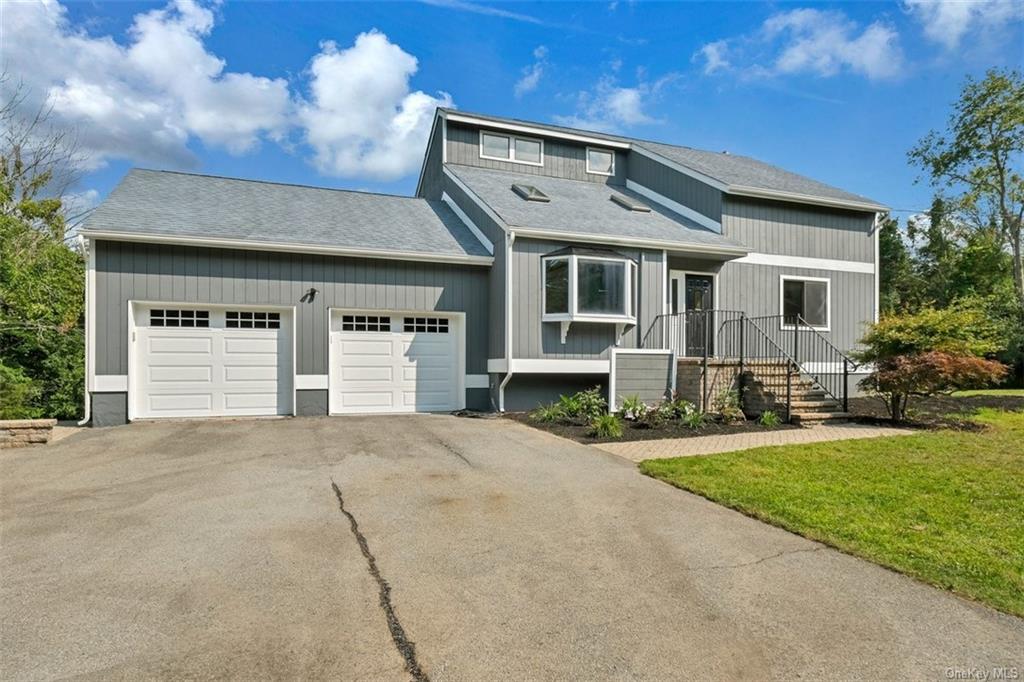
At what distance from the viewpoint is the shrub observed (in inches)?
376

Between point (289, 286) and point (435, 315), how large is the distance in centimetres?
301

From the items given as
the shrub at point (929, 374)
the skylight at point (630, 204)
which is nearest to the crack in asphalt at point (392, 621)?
the shrub at point (929, 374)

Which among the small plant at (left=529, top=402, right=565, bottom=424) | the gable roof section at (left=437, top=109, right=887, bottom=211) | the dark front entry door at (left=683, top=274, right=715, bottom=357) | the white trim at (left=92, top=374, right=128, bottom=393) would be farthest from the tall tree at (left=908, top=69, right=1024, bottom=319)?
the white trim at (left=92, top=374, right=128, bottom=393)

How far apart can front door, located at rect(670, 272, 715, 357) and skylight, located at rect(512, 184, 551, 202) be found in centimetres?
378

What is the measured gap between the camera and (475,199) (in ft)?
42.8

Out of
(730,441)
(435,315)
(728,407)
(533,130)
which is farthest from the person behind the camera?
(533,130)

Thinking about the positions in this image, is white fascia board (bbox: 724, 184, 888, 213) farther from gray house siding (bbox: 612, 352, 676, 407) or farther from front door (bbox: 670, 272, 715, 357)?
gray house siding (bbox: 612, 352, 676, 407)

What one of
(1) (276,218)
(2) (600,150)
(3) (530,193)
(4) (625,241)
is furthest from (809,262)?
(1) (276,218)

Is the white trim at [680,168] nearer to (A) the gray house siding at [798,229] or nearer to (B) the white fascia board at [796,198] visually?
(B) the white fascia board at [796,198]

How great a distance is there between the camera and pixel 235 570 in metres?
3.57

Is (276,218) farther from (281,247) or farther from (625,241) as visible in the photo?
(625,241)

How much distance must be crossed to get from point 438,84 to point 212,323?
11.8m

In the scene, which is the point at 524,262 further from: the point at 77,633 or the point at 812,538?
the point at 77,633

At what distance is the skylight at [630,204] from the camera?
1438 cm
